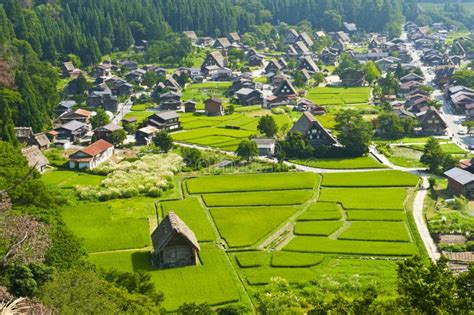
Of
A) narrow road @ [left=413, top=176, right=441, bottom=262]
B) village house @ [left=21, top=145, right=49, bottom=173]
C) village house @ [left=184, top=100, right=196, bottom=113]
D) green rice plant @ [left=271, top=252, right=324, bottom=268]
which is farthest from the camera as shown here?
village house @ [left=184, top=100, right=196, bottom=113]

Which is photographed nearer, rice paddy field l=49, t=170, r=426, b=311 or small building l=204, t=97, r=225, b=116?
rice paddy field l=49, t=170, r=426, b=311

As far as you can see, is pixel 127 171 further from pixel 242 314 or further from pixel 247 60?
pixel 247 60

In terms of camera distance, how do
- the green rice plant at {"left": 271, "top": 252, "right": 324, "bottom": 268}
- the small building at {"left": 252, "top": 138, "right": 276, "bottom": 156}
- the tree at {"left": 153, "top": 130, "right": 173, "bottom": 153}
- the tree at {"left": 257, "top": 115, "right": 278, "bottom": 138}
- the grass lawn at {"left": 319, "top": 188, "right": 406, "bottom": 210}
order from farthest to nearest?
the tree at {"left": 257, "top": 115, "right": 278, "bottom": 138} → the tree at {"left": 153, "top": 130, "right": 173, "bottom": 153} → the small building at {"left": 252, "top": 138, "right": 276, "bottom": 156} → the grass lawn at {"left": 319, "top": 188, "right": 406, "bottom": 210} → the green rice plant at {"left": 271, "top": 252, "right": 324, "bottom": 268}

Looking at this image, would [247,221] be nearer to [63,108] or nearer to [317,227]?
[317,227]

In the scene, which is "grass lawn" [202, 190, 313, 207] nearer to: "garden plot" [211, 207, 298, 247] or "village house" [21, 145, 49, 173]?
"garden plot" [211, 207, 298, 247]

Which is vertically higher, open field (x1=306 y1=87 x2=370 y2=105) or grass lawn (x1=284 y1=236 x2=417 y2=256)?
grass lawn (x1=284 y1=236 x2=417 y2=256)

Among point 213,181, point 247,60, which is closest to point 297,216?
point 213,181

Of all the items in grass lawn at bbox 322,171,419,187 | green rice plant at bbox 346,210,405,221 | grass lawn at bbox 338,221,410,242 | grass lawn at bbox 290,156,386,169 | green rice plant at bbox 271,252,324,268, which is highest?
green rice plant at bbox 271,252,324,268

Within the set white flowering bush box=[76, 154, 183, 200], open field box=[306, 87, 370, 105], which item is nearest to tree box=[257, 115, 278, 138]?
white flowering bush box=[76, 154, 183, 200]
